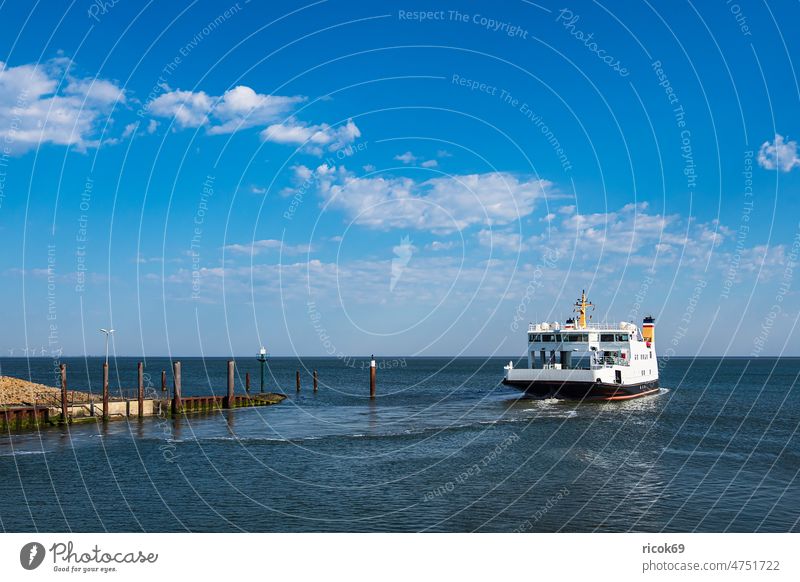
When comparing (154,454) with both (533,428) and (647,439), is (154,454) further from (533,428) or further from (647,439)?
(647,439)

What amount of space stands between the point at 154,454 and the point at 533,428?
25.2 metres

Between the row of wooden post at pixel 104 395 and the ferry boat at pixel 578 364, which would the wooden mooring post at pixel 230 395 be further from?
the ferry boat at pixel 578 364

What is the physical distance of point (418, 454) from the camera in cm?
3628

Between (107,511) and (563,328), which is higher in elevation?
(563,328)

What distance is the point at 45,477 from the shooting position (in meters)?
29.8

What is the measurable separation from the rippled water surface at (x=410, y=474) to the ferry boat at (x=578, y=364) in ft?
25.2

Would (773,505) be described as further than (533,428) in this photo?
No

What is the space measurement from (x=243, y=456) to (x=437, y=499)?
14256 mm

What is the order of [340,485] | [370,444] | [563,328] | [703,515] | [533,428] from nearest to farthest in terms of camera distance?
[703,515], [340,485], [370,444], [533,428], [563,328]

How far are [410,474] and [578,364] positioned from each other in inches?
1603

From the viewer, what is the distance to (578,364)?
67250 millimetres

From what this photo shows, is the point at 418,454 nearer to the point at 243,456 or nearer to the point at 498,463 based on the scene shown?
the point at 498,463

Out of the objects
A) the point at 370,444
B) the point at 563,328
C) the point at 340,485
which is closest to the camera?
the point at 340,485

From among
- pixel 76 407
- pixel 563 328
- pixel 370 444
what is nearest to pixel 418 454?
pixel 370 444
